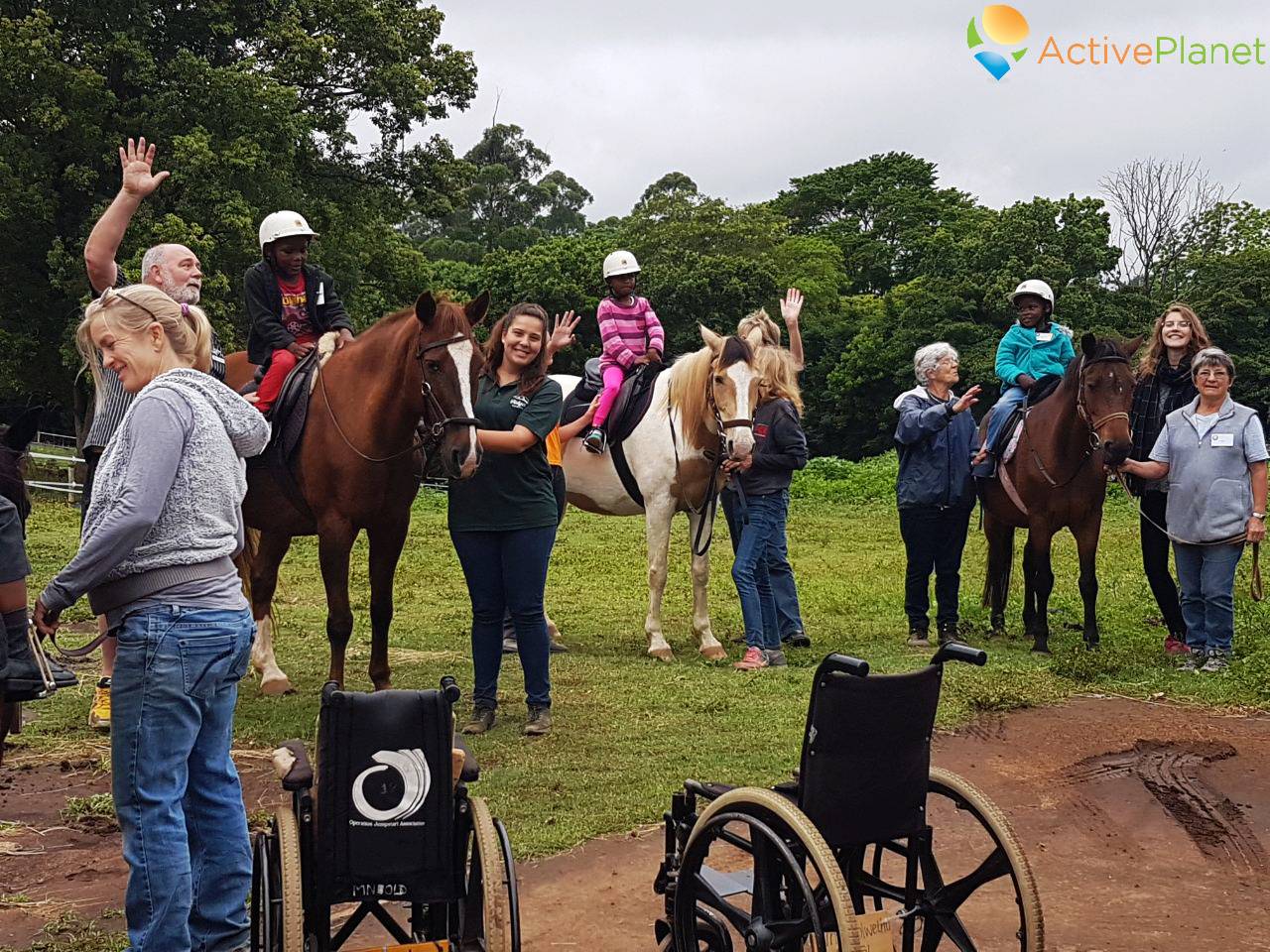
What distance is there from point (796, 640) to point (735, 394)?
207 cm

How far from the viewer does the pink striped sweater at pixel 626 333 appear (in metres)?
9.88

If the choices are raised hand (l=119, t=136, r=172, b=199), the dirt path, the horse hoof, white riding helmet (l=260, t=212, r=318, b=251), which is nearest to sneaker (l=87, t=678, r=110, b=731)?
the dirt path

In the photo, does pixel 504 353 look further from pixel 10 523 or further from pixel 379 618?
pixel 10 523

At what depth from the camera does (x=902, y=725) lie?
135 inches

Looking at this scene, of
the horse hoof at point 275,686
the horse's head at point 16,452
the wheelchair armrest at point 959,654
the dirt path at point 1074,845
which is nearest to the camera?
the wheelchair armrest at point 959,654

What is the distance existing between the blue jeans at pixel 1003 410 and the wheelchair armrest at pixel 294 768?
7.38 metres

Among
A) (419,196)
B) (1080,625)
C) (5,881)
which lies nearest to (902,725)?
(5,881)

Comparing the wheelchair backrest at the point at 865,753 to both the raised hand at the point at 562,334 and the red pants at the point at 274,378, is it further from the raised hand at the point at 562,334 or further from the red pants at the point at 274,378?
the red pants at the point at 274,378

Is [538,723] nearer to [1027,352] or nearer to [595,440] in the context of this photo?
[595,440]

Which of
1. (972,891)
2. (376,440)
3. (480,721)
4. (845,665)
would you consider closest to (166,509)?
(845,665)

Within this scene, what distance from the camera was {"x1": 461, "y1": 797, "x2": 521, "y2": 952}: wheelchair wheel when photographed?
129 inches

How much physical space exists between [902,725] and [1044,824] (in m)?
2.41

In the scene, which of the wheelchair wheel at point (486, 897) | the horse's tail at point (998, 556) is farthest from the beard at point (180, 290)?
the horse's tail at point (998, 556)

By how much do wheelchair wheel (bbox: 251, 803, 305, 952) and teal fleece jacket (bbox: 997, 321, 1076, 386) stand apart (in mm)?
8025
